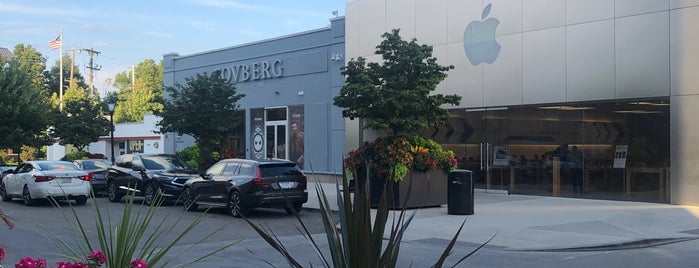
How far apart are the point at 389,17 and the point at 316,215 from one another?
10.6m

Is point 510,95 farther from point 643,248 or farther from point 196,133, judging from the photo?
point 196,133

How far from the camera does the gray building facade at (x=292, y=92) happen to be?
95.6 feet

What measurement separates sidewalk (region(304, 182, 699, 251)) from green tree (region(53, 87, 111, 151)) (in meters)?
22.9

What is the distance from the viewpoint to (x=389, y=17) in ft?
Result: 85.4

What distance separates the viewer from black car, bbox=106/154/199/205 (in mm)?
20781

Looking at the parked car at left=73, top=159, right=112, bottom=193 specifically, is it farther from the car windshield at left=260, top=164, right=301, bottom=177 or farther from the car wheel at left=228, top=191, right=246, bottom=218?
the car windshield at left=260, top=164, right=301, bottom=177

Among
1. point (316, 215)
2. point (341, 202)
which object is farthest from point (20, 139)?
point (341, 202)

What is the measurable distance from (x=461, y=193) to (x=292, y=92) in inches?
622

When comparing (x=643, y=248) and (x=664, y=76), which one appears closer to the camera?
(x=643, y=248)

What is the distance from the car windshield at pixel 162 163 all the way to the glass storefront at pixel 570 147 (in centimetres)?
923

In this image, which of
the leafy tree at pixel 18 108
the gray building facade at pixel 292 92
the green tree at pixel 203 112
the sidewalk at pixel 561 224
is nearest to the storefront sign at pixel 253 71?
the gray building facade at pixel 292 92

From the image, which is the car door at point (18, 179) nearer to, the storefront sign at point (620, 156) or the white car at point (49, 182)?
the white car at point (49, 182)

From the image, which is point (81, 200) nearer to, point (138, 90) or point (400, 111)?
point (400, 111)

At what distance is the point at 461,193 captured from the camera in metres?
16.7
